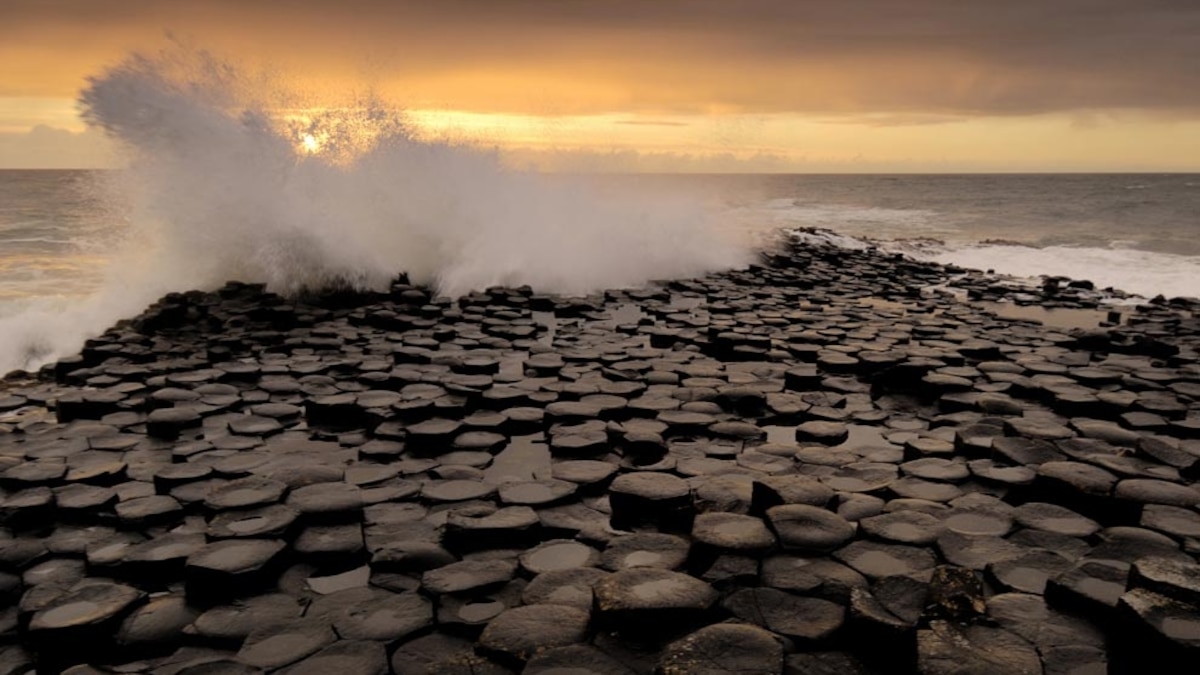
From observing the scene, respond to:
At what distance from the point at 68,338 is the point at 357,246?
3.85 meters

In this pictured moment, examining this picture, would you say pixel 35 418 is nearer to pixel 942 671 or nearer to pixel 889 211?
pixel 942 671

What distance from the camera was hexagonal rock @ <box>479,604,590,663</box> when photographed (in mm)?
2371

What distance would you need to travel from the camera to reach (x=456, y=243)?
1203 centimetres

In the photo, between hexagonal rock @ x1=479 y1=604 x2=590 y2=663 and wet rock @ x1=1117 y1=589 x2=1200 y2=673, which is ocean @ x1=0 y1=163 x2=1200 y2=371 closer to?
hexagonal rock @ x1=479 y1=604 x2=590 y2=663

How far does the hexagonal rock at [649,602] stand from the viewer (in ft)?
8.13

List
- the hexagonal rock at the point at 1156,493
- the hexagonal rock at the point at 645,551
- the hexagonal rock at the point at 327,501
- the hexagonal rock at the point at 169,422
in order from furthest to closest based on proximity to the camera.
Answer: the hexagonal rock at the point at 169,422 → the hexagonal rock at the point at 1156,493 → the hexagonal rock at the point at 327,501 → the hexagonal rock at the point at 645,551

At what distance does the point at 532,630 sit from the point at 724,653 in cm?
65

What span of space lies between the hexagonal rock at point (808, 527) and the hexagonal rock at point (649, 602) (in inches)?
23.7

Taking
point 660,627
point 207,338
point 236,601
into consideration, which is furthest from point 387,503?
point 207,338

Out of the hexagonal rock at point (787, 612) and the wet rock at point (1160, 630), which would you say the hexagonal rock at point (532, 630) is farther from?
the wet rock at point (1160, 630)

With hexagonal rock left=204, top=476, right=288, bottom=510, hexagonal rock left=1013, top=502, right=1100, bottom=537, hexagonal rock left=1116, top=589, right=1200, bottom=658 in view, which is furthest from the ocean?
hexagonal rock left=1116, top=589, right=1200, bottom=658

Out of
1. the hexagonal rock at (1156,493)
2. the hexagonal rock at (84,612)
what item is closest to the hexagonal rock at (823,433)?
the hexagonal rock at (1156,493)

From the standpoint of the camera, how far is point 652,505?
3.47 metres

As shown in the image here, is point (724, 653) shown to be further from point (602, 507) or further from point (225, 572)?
point (225, 572)
